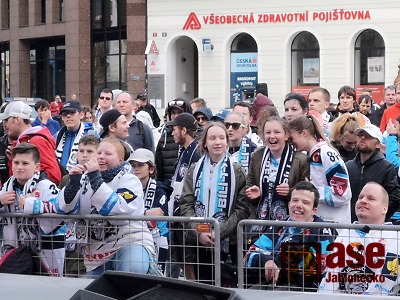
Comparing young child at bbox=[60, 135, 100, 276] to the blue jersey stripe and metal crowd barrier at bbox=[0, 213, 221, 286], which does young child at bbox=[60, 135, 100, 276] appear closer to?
metal crowd barrier at bbox=[0, 213, 221, 286]

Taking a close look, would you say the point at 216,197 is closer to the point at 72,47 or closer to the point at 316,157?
the point at 316,157

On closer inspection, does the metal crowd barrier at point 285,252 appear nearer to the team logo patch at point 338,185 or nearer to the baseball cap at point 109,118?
the team logo patch at point 338,185

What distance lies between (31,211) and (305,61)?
28991 mm

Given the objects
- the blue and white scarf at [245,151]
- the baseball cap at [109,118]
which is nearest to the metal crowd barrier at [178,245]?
the blue and white scarf at [245,151]

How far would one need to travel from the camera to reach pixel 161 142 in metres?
11.1

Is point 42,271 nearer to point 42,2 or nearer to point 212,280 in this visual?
point 212,280

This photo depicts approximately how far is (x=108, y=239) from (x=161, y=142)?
12.1 ft

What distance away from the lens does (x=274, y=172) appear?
8.36 meters

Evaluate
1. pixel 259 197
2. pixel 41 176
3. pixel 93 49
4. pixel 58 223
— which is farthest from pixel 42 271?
pixel 93 49

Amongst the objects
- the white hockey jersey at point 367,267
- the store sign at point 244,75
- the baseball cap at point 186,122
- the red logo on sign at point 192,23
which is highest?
the red logo on sign at point 192,23

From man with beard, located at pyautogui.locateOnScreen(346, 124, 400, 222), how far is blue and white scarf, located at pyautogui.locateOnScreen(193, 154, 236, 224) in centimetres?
124

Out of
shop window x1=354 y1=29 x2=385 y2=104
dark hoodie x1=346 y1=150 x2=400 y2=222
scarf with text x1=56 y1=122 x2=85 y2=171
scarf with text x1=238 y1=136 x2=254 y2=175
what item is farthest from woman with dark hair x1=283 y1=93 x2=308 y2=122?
shop window x1=354 y1=29 x2=385 y2=104

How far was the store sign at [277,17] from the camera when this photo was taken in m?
34.4

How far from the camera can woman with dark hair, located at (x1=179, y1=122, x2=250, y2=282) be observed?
836 centimetres
